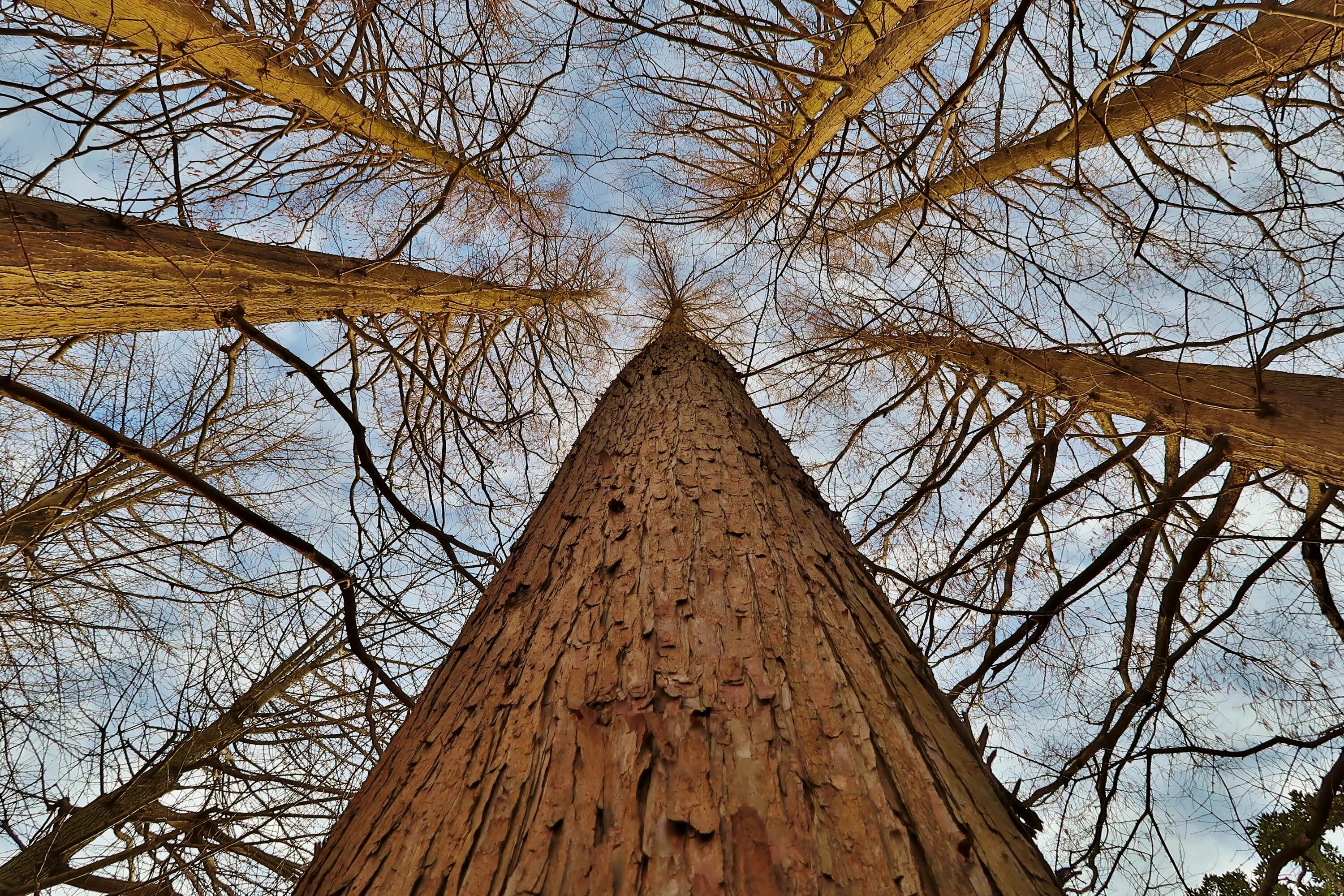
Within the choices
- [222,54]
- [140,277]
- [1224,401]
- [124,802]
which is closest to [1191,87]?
[1224,401]

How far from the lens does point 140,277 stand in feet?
7.93

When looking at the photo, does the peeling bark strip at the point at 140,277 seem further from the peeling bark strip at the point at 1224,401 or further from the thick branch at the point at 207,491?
the peeling bark strip at the point at 1224,401

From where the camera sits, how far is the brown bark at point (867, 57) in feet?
7.68

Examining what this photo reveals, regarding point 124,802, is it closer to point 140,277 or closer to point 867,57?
point 140,277

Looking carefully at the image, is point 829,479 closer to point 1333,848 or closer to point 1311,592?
point 1311,592

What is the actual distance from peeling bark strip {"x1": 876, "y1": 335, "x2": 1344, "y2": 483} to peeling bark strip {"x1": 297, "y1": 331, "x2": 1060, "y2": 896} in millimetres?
2002

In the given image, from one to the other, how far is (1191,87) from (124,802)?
227 inches

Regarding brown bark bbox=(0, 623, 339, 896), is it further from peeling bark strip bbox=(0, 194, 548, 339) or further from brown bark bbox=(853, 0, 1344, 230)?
brown bark bbox=(853, 0, 1344, 230)

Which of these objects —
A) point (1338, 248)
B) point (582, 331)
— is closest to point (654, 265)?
point (582, 331)

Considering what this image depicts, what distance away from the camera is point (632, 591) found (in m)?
1.29

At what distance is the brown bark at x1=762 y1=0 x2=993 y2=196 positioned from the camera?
7.68ft

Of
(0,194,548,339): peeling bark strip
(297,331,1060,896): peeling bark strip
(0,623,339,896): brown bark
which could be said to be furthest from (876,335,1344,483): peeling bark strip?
(0,623,339,896): brown bark

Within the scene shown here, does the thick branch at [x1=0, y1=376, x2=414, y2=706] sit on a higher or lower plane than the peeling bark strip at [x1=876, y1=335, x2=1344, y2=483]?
lower

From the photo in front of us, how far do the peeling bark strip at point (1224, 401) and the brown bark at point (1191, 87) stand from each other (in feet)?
3.34
